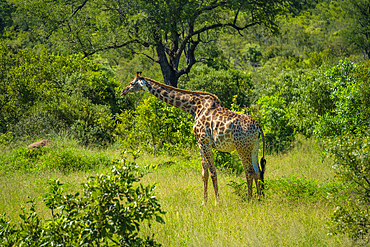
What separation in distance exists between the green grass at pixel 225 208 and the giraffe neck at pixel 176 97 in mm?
1782

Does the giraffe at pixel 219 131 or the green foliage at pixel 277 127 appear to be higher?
the giraffe at pixel 219 131

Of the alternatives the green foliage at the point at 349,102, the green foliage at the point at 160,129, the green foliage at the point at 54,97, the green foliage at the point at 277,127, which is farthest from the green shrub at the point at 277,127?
the green foliage at the point at 54,97

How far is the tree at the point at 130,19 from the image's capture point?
15258 millimetres

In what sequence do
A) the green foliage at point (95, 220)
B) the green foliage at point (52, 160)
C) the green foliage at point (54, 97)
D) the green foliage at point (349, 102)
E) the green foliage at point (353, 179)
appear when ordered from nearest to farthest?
the green foliage at point (95, 220)
the green foliage at point (353, 179)
the green foliage at point (349, 102)
the green foliage at point (52, 160)
the green foliage at point (54, 97)

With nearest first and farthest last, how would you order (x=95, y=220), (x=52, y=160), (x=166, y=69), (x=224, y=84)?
(x=95, y=220)
(x=52, y=160)
(x=166, y=69)
(x=224, y=84)

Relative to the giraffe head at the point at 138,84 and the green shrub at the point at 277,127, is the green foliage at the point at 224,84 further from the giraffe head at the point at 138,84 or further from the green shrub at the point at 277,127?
the giraffe head at the point at 138,84

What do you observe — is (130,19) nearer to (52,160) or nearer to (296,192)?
(52,160)

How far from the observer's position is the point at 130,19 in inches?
604

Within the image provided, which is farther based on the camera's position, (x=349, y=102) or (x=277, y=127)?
(x=277, y=127)

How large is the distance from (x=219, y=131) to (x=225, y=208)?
1519 millimetres

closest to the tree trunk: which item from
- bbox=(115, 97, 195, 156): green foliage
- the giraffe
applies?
bbox=(115, 97, 195, 156): green foliage

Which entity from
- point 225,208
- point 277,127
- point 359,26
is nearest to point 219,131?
point 225,208

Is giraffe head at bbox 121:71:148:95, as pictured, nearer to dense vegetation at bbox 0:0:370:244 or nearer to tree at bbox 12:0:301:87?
dense vegetation at bbox 0:0:370:244

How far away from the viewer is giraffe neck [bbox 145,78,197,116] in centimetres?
704
